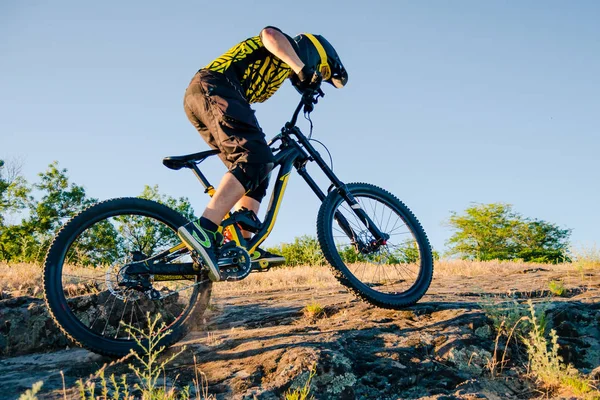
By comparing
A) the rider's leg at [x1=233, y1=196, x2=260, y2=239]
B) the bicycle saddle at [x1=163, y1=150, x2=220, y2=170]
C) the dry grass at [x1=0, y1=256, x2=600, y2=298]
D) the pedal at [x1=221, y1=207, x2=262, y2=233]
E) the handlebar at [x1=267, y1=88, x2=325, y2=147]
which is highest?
the handlebar at [x1=267, y1=88, x2=325, y2=147]

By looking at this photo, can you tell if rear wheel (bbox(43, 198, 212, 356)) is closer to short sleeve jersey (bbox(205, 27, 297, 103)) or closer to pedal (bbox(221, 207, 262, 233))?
pedal (bbox(221, 207, 262, 233))

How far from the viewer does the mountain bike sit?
3465 millimetres

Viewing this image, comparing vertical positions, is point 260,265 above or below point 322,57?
below

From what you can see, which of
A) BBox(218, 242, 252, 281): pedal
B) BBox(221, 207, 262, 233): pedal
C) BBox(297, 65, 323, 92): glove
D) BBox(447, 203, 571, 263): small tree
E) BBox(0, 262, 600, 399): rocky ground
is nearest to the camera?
BBox(0, 262, 600, 399): rocky ground

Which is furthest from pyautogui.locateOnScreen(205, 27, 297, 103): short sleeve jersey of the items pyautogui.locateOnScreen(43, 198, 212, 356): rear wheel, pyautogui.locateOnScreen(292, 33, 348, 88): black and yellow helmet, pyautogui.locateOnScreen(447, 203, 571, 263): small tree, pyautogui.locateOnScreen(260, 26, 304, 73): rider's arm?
pyautogui.locateOnScreen(447, 203, 571, 263): small tree

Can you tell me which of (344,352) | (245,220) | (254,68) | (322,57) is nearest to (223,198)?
(245,220)

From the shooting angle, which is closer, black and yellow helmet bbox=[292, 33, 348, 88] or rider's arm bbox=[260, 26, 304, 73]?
rider's arm bbox=[260, 26, 304, 73]

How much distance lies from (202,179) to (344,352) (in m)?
1.88

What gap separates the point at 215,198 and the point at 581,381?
275 centimetres

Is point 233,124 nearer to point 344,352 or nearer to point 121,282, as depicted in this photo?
point 121,282

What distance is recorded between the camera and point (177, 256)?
3781mm

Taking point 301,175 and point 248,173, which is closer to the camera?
point 248,173

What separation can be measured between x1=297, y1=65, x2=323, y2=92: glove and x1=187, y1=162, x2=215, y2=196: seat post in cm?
120

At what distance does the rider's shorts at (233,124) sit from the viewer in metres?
3.97
